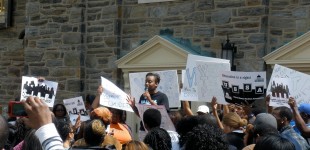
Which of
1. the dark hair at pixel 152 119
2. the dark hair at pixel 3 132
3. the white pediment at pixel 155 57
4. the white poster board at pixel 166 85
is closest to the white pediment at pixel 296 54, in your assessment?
the white pediment at pixel 155 57

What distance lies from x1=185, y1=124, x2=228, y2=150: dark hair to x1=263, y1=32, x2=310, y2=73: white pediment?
658cm

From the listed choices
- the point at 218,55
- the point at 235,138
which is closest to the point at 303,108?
the point at 235,138

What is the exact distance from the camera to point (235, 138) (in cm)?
645

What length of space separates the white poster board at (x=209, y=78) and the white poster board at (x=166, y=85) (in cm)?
34

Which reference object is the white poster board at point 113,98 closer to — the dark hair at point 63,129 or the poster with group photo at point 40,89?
the poster with group photo at point 40,89

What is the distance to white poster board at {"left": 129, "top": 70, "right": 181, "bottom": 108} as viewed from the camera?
361 inches

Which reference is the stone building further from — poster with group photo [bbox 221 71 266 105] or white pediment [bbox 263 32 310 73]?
poster with group photo [bbox 221 71 266 105]

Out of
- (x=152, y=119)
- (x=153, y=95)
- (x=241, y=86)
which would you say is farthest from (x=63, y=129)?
(x=241, y=86)

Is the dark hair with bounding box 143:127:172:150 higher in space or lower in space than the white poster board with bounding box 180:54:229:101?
lower

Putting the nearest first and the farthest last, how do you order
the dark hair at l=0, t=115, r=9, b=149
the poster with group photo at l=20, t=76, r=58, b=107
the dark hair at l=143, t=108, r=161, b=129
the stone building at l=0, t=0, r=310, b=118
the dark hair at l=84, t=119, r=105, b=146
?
the dark hair at l=0, t=115, r=9, b=149
the dark hair at l=84, t=119, r=105, b=146
the dark hair at l=143, t=108, r=161, b=129
the poster with group photo at l=20, t=76, r=58, b=107
the stone building at l=0, t=0, r=310, b=118

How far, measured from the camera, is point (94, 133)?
5.39m

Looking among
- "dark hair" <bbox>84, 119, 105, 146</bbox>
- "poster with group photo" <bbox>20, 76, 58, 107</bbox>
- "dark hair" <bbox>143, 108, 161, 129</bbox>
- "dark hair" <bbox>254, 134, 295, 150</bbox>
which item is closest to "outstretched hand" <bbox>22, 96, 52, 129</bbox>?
"dark hair" <bbox>254, 134, 295, 150</bbox>

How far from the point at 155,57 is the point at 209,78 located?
14.0 ft

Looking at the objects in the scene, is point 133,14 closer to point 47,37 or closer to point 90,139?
point 47,37
